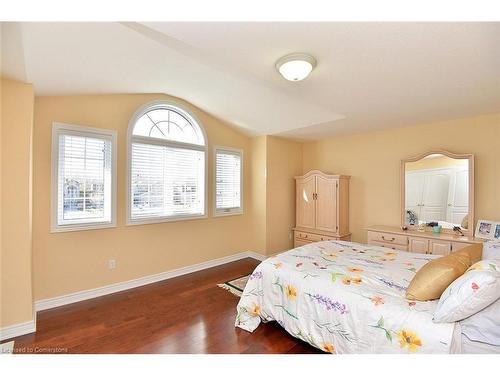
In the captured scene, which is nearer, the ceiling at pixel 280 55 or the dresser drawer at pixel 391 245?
the ceiling at pixel 280 55

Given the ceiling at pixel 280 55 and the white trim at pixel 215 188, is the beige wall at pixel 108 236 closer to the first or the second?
the white trim at pixel 215 188

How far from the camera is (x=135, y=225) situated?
322cm

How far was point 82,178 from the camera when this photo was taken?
284 centimetres

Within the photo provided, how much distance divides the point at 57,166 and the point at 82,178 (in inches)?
10.5

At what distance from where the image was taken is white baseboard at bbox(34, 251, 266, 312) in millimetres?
2611

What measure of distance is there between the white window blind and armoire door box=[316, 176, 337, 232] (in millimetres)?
3141

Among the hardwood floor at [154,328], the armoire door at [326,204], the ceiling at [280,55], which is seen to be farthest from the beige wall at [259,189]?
the hardwood floor at [154,328]

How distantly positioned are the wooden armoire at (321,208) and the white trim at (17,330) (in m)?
3.70

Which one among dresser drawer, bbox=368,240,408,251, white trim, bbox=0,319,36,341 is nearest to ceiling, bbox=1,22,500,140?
dresser drawer, bbox=368,240,408,251

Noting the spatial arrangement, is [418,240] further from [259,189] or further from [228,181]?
[228,181]

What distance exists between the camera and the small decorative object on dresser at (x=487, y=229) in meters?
2.67

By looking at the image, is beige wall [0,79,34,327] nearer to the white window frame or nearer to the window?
the white window frame
